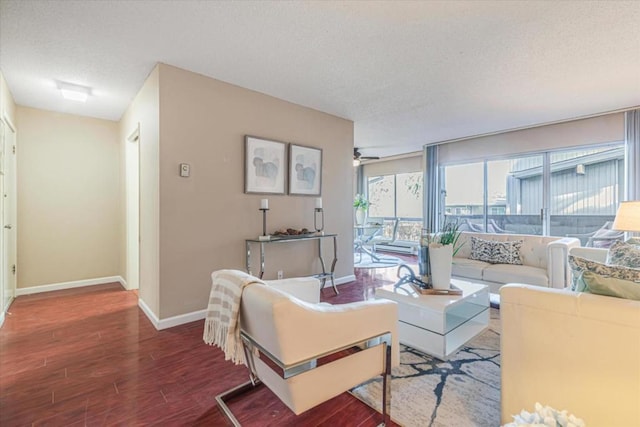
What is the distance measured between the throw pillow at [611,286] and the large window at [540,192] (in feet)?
13.7

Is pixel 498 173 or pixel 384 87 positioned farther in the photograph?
pixel 498 173

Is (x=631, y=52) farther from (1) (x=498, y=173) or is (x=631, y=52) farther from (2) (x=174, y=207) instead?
(2) (x=174, y=207)

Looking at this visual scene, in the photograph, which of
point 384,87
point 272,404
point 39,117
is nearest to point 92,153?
point 39,117

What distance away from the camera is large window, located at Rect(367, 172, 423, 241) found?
296 inches

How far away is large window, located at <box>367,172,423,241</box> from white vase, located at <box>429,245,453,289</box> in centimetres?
488

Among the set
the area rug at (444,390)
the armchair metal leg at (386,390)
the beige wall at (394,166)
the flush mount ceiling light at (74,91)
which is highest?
the flush mount ceiling light at (74,91)

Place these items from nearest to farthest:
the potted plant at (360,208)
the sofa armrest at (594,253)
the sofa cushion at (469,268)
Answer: the sofa armrest at (594,253), the sofa cushion at (469,268), the potted plant at (360,208)

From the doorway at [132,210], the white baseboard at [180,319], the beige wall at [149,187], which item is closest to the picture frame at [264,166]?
the beige wall at [149,187]

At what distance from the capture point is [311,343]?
1190mm

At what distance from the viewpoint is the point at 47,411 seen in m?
1.63

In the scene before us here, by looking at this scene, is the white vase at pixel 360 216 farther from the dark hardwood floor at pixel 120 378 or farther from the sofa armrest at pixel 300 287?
the sofa armrest at pixel 300 287

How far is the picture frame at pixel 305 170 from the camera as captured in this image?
375 cm

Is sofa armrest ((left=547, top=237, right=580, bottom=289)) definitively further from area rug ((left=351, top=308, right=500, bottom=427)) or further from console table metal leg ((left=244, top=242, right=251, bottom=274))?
console table metal leg ((left=244, top=242, right=251, bottom=274))

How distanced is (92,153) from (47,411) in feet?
12.6
